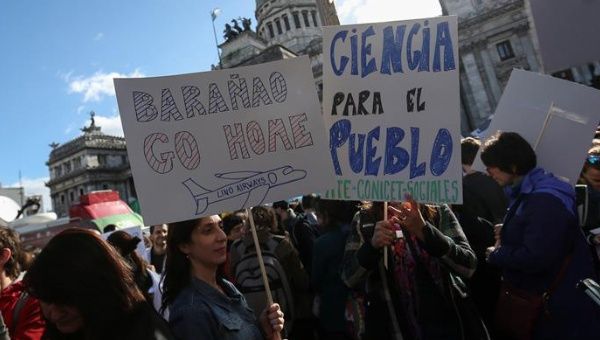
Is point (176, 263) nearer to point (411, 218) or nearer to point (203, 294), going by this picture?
point (203, 294)

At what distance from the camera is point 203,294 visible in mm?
1769

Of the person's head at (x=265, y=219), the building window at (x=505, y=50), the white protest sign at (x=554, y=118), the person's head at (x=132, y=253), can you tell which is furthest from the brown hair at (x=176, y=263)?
the building window at (x=505, y=50)

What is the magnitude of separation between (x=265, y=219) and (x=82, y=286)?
97.3 inches

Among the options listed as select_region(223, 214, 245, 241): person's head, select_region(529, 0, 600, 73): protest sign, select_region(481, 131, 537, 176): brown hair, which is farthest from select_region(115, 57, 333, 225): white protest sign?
select_region(529, 0, 600, 73): protest sign

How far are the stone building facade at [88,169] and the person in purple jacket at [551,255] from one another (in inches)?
2184

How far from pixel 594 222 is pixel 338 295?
1.85 meters

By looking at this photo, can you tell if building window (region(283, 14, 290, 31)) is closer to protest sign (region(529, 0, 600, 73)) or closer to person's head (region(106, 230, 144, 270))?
protest sign (region(529, 0, 600, 73))

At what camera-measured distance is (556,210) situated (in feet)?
6.71

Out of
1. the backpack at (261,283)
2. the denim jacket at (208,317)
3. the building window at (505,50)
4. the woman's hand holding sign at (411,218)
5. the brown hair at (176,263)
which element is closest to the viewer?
the denim jacket at (208,317)

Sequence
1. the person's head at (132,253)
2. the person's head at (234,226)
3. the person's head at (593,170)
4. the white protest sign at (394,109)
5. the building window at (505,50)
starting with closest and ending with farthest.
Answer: the white protest sign at (394,109) < the person's head at (593,170) < the person's head at (132,253) < the person's head at (234,226) < the building window at (505,50)

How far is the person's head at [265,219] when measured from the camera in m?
3.76

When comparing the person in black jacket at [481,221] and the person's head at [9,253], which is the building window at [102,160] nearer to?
the person's head at [9,253]

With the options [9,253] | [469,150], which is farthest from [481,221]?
[9,253]

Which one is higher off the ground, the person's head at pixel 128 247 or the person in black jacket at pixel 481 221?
the person's head at pixel 128 247
